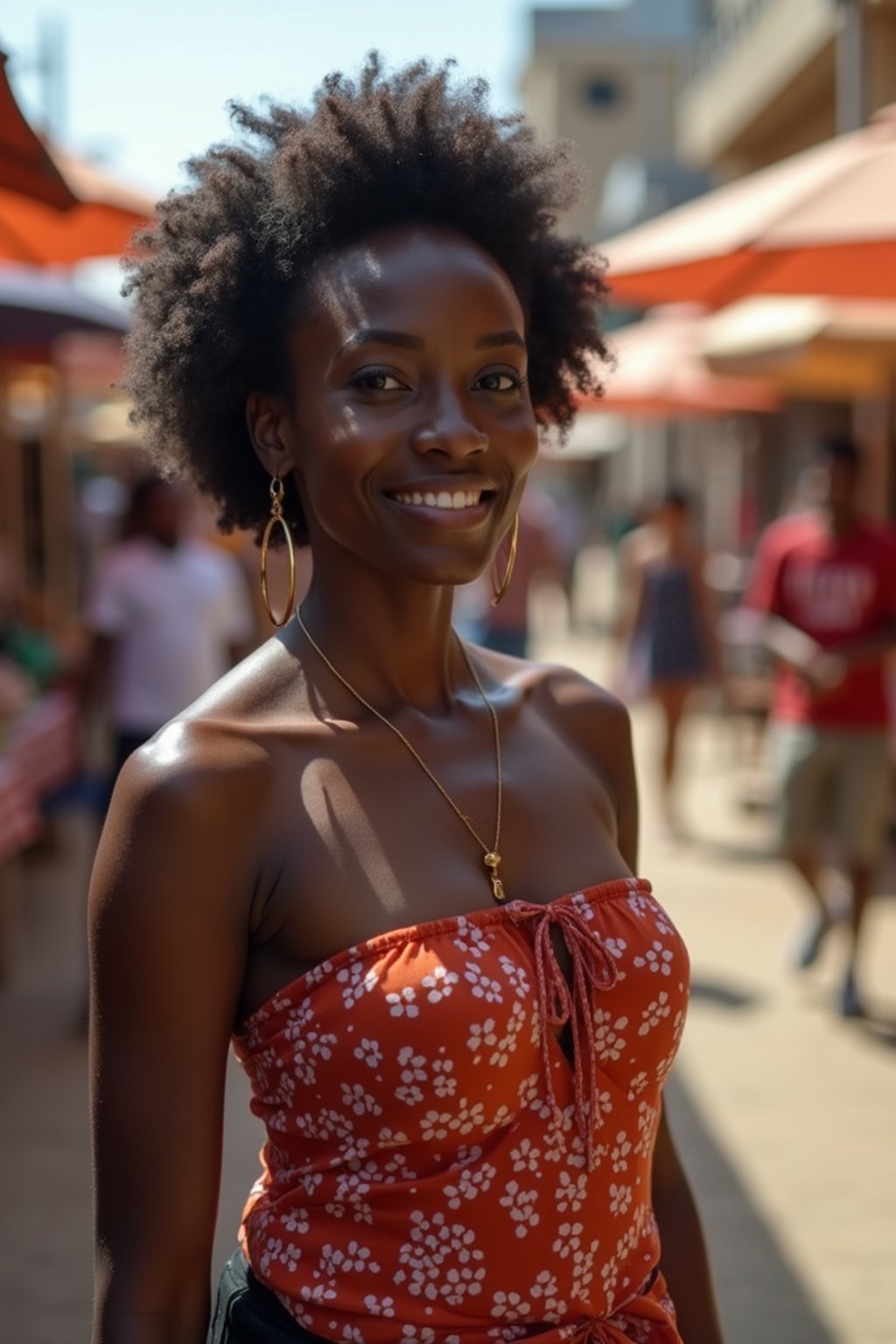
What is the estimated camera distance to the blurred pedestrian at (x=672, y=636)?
9070 millimetres

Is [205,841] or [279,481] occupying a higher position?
[279,481]

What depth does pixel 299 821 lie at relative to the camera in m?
1.71

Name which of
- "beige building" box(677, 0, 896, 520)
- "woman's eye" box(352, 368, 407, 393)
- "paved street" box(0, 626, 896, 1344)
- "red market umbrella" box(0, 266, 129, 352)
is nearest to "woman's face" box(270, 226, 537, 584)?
"woman's eye" box(352, 368, 407, 393)

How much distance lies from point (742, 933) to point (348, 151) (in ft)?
18.9

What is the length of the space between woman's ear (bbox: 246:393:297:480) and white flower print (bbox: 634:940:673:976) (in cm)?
69

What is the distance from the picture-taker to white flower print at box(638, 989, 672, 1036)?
1.77m

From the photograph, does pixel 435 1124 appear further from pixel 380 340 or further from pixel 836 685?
pixel 836 685

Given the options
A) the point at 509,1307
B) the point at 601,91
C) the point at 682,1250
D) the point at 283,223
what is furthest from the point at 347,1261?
the point at 601,91

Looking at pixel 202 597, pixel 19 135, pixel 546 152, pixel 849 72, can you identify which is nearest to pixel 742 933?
pixel 202 597

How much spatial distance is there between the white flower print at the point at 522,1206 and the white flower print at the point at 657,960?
0.27 m

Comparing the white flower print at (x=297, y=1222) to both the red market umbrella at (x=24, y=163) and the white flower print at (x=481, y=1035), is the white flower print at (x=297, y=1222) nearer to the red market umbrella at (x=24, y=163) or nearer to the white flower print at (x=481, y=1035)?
the white flower print at (x=481, y=1035)

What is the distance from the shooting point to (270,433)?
75.2 inches

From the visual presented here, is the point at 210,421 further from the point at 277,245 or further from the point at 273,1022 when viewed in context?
the point at 273,1022

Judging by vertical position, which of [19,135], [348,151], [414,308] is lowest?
[414,308]
